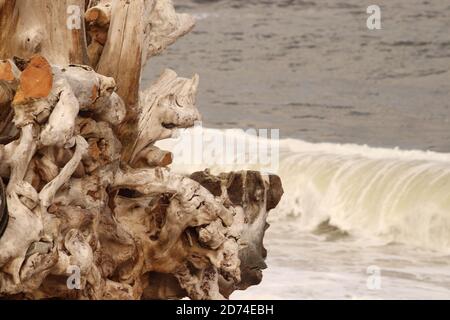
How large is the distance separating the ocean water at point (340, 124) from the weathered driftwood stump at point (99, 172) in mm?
1445

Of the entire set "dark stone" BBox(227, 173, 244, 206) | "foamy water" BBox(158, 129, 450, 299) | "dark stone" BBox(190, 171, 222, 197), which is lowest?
"foamy water" BBox(158, 129, 450, 299)

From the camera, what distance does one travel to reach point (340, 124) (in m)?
10.2

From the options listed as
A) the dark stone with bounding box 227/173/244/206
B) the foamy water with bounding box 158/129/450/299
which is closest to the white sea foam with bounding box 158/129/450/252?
the foamy water with bounding box 158/129/450/299

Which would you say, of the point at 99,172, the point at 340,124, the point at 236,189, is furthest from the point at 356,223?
the point at 99,172

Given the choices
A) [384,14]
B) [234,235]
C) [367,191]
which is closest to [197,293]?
[234,235]

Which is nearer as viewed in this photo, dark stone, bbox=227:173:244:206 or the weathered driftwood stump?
the weathered driftwood stump

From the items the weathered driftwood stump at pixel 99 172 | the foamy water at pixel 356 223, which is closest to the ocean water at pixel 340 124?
the foamy water at pixel 356 223

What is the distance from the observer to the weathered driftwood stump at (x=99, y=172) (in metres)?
3.58

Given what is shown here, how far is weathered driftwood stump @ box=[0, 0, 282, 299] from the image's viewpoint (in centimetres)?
358

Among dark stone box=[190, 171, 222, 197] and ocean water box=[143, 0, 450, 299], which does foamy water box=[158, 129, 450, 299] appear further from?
dark stone box=[190, 171, 222, 197]

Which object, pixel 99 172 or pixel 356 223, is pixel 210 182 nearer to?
pixel 99 172

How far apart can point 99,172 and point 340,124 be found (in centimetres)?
639

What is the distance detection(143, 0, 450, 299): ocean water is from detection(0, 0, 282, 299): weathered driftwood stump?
4.74ft

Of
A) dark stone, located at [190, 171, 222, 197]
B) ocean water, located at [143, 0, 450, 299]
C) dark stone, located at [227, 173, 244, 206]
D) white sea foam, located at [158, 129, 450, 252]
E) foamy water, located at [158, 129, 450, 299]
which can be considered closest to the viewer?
dark stone, located at [190, 171, 222, 197]
